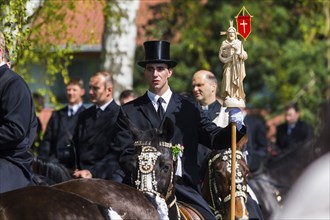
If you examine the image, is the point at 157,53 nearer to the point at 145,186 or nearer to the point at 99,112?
the point at 145,186

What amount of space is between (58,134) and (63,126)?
161 millimetres

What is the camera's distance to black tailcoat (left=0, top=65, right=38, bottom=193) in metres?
9.25

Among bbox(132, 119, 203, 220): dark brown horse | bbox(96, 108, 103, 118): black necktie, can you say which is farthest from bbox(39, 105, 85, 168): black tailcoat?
bbox(132, 119, 203, 220): dark brown horse

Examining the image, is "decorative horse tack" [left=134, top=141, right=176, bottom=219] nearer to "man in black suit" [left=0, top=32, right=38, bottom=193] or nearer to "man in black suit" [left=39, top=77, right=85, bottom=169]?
"man in black suit" [left=0, top=32, right=38, bottom=193]

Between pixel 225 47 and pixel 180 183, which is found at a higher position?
pixel 225 47

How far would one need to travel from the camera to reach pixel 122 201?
9.12 metres

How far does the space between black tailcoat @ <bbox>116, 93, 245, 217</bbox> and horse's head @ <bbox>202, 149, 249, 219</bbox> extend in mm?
421

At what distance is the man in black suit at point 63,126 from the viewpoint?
1641 cm

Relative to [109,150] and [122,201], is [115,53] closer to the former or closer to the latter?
[109,150]

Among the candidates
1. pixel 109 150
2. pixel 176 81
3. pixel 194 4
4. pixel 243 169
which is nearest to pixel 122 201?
pixel 243 169

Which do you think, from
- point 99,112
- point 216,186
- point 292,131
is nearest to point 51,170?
point 99,112

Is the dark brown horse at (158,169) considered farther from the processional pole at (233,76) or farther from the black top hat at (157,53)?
the black top hat at (157,53)

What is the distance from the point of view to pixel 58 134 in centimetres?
1656

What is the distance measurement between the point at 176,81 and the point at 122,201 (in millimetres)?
19939
